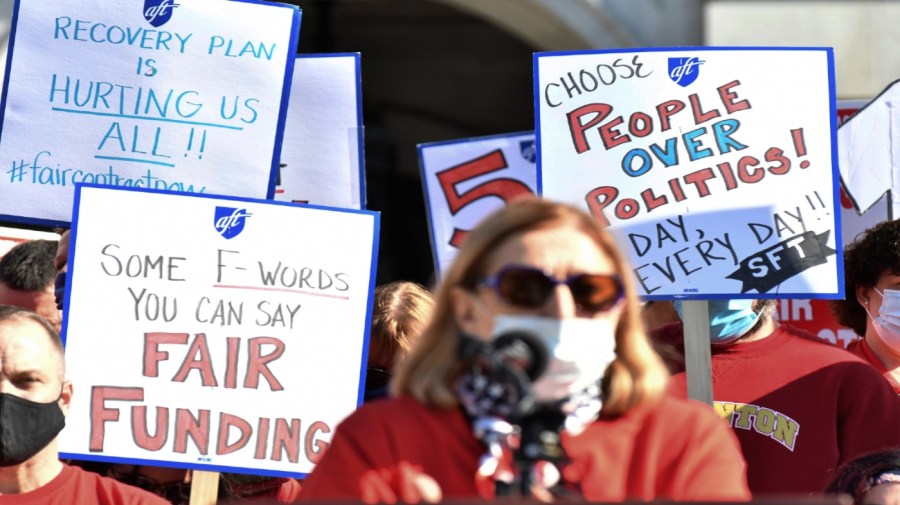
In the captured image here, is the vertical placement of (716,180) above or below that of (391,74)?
below

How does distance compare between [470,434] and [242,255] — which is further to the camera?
[242,255]

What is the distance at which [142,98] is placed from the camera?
4289mm

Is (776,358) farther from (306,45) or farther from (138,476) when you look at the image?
(306,45)

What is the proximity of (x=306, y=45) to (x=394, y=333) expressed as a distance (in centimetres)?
878

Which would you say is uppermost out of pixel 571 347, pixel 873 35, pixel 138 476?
pixel 873 35

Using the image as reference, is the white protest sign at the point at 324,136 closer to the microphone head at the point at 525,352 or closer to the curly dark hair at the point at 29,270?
the curly dark hair at the point at 29,270

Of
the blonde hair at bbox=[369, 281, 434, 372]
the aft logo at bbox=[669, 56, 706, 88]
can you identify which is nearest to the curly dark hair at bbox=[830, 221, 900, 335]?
the aft logo at bbox=[669, 56, 706, 88]

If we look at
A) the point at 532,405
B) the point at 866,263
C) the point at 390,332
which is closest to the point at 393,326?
the point at 390,332

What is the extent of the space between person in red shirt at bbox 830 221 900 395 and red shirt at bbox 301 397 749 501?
2.27 m

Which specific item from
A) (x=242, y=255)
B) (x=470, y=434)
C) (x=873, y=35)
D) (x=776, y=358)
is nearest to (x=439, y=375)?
(x=470, y=434)

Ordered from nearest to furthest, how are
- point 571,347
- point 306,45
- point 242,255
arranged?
point 571,347, point 242,255, point 306,45

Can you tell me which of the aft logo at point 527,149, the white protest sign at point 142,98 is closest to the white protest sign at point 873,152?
the aft logo at point 527,149

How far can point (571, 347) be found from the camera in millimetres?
2092

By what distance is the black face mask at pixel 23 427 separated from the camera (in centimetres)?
343
